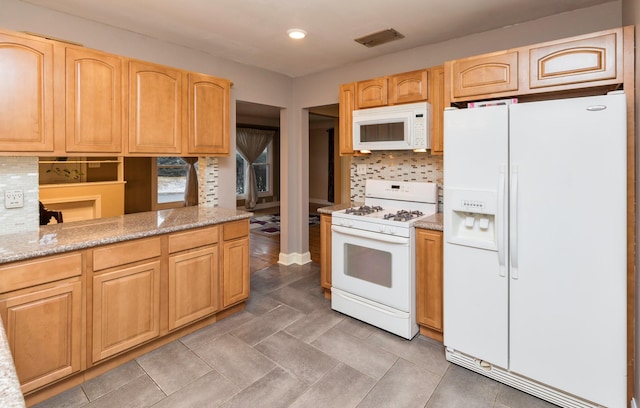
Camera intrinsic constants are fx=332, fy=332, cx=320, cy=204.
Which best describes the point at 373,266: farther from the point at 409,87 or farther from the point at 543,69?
the point at 543,69

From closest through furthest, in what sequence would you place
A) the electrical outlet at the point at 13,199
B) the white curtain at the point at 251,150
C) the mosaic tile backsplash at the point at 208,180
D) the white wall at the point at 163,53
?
the electrical outlet at the point at 13,199
the white wall at the point at 163,53
the mosaic tile backsplash at the point at 208,180
the white curtain at the point at 251,150

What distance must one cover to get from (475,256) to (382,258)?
753 millimetres

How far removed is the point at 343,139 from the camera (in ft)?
11.3

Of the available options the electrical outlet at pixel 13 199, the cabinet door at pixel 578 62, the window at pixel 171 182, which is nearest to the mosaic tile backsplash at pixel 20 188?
the electrical outlet at pixel 13 199

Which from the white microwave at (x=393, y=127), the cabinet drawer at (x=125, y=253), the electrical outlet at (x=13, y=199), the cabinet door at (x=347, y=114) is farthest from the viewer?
the cabinet door at (x=347, y=114)

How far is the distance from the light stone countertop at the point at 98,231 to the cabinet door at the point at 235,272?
0.26 meters

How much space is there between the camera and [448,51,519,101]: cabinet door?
7.03 feet

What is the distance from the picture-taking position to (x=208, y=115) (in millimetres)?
3109

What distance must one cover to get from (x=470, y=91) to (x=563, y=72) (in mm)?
522

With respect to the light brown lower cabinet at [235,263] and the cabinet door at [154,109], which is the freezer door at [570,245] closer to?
the light brown lower cabinet at [235,263]

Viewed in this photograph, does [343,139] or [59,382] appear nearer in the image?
[59,382]

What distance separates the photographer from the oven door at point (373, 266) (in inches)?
102

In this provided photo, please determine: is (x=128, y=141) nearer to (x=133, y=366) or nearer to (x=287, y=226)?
(x=133, y=366)

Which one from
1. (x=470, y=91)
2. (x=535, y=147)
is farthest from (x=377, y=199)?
(x=535, y=147)
